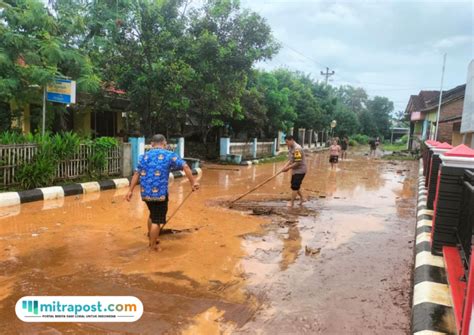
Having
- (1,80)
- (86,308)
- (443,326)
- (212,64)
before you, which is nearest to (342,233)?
(443,326)

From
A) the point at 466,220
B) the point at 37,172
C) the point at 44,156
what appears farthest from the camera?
the point at 44,156

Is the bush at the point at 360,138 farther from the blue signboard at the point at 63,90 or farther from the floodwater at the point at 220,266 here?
the blue signboard at the point at 63,90

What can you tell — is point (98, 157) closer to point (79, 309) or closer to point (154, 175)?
point (154, 175)

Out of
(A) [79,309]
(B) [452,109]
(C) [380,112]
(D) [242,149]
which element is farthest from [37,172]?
(C) [380,112]

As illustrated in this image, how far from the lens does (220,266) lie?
5117 millimetres

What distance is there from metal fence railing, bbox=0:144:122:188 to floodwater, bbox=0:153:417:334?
3.89 ft

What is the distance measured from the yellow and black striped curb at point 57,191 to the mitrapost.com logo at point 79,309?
525 centimetres

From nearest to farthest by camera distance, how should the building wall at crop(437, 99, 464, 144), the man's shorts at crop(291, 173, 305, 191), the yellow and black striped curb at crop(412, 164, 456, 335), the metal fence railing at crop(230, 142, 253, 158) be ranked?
the yellow and black striped curb at crop(412, 164, 456, 335), the man's shorts at crop(291, 173, 305, 191), the metal fence railing at crop(230, 142, 253, 158), the building wall at crop(437, 99, 464, 144)

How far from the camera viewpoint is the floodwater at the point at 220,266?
3732mm

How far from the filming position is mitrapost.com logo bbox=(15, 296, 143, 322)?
3.69 metres

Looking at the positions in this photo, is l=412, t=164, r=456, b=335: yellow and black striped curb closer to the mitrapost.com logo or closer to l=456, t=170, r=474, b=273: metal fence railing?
l=456, t=170, r=474, b=273: metal fence railing

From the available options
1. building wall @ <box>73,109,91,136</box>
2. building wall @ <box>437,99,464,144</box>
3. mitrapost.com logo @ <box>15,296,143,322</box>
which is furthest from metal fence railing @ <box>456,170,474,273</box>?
building wall @ <box>437,99,464,144</box>

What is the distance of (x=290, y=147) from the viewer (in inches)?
381

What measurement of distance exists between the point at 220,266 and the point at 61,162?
274 inches
